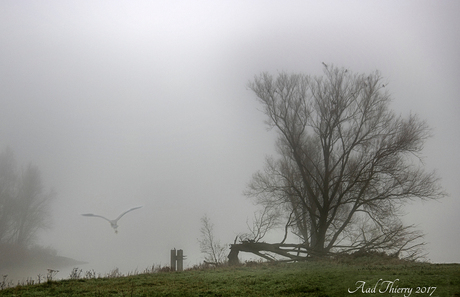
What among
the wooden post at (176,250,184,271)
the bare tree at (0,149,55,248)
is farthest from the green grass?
the bare tree at (0,149,55,248)

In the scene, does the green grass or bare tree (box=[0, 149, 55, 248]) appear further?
bare tree (box=[0, 149, 55, 248])

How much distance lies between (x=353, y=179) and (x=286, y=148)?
3525mm

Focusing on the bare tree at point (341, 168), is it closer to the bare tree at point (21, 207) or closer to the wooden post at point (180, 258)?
the wooden post at point (180, 258)

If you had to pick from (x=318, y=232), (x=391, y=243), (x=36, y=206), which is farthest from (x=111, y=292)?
(x=36, y=206)

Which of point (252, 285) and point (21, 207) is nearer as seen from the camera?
point (252, 285)

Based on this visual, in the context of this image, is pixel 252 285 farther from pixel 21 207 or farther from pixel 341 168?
pixel 21 207

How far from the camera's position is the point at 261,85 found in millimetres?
14688

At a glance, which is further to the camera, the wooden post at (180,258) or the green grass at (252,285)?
the wooden post at (180,258)

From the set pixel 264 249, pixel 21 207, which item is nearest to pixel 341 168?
pixel 264 249

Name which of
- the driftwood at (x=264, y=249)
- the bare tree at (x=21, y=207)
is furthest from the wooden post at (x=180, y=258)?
the bare tree at (x=21, y=207)

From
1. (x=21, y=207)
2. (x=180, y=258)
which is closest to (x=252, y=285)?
(x=180, y=258)

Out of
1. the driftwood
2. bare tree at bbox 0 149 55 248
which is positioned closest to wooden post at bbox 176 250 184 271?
the driftwood

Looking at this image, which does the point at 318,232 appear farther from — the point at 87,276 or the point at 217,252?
the point at 87,276

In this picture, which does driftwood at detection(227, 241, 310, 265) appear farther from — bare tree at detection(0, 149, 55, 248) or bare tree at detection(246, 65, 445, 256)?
bare tree at detection(0, 149, 55, 248)
